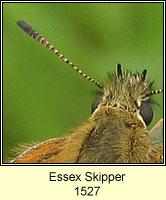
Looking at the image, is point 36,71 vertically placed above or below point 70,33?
below

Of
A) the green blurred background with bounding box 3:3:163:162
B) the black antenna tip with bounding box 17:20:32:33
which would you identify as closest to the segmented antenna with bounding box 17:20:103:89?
the black antenna tip with bounding box 17:20:32:33

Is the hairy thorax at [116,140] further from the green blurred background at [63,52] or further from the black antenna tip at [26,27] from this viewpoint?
the green blurred background at [63,52]

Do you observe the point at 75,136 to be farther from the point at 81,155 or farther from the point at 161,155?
the point at 161,155

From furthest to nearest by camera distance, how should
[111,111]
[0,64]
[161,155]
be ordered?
[0,64] → [161,155] → [111,111]

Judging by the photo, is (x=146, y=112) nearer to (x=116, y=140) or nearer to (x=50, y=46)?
(x=116, y=140)

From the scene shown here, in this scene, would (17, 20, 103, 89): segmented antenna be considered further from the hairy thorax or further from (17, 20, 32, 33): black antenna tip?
the hairy thorax

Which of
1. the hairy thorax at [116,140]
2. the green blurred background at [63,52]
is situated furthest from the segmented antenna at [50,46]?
the green blurred background at [63,52]

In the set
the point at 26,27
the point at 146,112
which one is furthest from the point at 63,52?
the point at 146,112

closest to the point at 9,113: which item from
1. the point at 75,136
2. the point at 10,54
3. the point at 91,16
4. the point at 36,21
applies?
the point at 10,54
